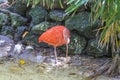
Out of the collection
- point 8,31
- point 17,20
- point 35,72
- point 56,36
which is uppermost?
point 17,20

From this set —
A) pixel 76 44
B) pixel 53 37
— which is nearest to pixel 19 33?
pixel 53 37

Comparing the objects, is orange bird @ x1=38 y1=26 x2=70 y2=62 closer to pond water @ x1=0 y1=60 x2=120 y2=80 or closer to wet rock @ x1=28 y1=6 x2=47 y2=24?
pond water @ x1=0 y1=60 x2=120 y2=80

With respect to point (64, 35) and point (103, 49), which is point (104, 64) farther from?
point (64, 35)

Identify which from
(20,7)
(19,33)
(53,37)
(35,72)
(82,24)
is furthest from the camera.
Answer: (20,7)

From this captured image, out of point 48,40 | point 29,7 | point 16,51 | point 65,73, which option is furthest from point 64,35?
point 29,7

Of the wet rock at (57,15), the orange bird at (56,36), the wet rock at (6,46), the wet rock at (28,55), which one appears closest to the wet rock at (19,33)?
the wet rock at (6,46)

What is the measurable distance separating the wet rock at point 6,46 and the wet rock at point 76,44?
0.82m

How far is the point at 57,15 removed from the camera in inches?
166

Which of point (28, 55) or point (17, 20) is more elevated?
point (17, 20)

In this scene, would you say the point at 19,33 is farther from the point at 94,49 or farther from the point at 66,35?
the point at 94,49

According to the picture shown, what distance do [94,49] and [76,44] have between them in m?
0.26

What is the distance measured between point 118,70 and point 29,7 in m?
1.78

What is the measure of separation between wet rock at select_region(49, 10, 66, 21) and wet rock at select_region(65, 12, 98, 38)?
0.10 meters

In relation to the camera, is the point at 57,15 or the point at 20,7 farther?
the point at 20,7
